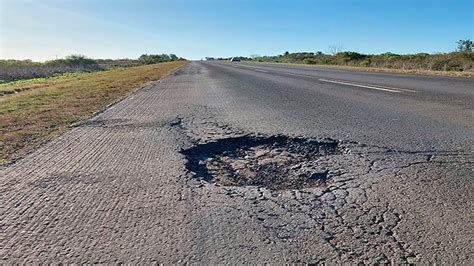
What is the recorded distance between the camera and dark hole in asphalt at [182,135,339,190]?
144 inches

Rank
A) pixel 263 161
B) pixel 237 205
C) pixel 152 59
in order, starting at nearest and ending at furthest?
pixel 237 205, pixel 263 161, pixel 152 59

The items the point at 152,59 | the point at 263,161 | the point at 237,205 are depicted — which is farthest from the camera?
the point at 152,59

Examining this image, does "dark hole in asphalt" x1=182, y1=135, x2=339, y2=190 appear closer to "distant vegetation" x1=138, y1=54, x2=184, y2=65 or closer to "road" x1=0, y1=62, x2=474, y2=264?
"road" x1=0, y1=62, x2=474, y2=264

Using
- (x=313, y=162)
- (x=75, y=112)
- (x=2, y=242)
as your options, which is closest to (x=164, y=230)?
(x=2, y=242)

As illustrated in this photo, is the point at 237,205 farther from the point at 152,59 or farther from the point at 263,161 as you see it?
the point at 152,59

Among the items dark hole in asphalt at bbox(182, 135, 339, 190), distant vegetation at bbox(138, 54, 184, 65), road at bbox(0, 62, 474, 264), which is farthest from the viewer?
distant vegetation at bbox(138, 54, 184, 65)

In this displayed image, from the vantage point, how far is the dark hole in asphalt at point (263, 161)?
366cm

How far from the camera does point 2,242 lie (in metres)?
2.48

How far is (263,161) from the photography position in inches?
172

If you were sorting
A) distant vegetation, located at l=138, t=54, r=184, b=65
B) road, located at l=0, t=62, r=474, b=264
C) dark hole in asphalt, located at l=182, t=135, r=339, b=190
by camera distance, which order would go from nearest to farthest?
1. road, located at l=0, t=62, r=474, b=264
2. dark hole in asphalt, located at l=182, t=135, r=339, b=190
3. distant vegetation, located at l=138, t=54, r=184, b=65

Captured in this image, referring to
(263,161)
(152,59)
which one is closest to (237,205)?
(263,161)

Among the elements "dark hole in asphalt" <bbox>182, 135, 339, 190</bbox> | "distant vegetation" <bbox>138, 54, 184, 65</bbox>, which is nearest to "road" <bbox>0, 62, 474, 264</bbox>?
"dark hole in asphalt" <bbox>182, 135, 339, 190</bbox>

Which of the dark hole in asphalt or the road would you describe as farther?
the dark hole in asphalt

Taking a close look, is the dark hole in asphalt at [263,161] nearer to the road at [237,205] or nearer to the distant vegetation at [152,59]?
the road at [237,205]
